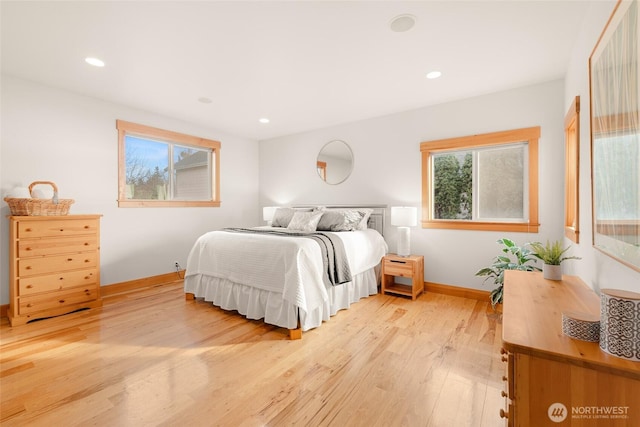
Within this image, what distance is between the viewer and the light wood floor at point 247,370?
4.98ft

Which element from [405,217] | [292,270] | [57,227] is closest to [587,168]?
[405,217]

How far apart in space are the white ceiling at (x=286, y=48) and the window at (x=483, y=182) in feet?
1.95

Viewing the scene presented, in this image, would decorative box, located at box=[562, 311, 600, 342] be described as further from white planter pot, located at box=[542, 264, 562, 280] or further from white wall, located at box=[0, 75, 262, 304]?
white wall, located at box=[0, 75, 262, 304]

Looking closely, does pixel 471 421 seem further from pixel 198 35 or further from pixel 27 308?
pixel 27 308

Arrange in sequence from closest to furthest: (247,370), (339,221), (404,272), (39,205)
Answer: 1. (247,370)
2. (39,205)
3. (404,272)
4. (339,221)

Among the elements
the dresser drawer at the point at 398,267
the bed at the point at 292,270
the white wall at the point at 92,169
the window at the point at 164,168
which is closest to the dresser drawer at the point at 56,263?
the white wall at the point at 92,169

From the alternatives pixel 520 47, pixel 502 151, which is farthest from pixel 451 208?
pixel 520 47

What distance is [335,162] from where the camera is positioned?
15.0 feet

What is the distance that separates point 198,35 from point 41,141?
2351 mm

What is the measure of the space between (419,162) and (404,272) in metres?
1.47

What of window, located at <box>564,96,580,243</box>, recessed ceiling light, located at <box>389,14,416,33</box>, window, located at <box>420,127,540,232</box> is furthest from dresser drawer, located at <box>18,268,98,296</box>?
window, located at <box>564,96,580,243</box>

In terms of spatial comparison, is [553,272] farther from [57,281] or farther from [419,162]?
[57,281]

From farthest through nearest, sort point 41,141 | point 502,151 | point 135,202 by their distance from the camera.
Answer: point 135,202, point 502,151, point 41,141

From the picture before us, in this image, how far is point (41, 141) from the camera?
3.04 m
